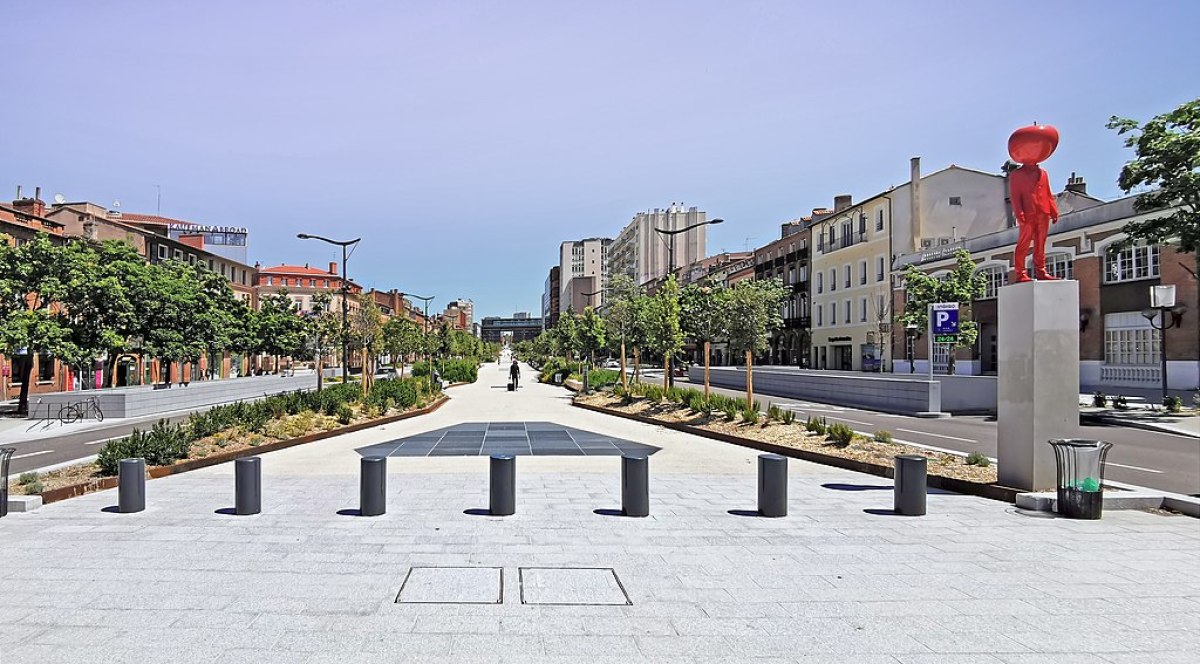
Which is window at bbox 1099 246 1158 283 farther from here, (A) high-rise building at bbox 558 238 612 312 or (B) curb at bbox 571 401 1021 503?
(A) high-rise building at bbox 558 238 612 312

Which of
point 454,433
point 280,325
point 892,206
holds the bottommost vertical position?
point 454,433

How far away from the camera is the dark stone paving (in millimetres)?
15125

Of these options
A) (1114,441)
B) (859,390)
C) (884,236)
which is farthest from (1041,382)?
(884,236)

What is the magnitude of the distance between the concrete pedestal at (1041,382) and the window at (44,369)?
4658 cm

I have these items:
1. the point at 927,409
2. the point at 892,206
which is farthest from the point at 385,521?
the point at 892,206

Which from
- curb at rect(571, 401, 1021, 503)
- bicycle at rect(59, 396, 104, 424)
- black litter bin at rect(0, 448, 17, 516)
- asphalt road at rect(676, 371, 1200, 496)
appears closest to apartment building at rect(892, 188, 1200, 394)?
asphalt road at rect(676, 371, 1200, 496)

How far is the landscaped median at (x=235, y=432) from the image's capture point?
1095 cm

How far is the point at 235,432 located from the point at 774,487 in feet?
41.4

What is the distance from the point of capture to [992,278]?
39.5 metres

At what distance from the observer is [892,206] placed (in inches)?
1927

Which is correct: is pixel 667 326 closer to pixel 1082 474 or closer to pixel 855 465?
pixel 855 465

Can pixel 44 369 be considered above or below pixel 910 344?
below

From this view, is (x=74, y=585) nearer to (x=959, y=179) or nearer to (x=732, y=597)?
(x=732, y=597)

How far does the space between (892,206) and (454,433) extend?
41.0 m
